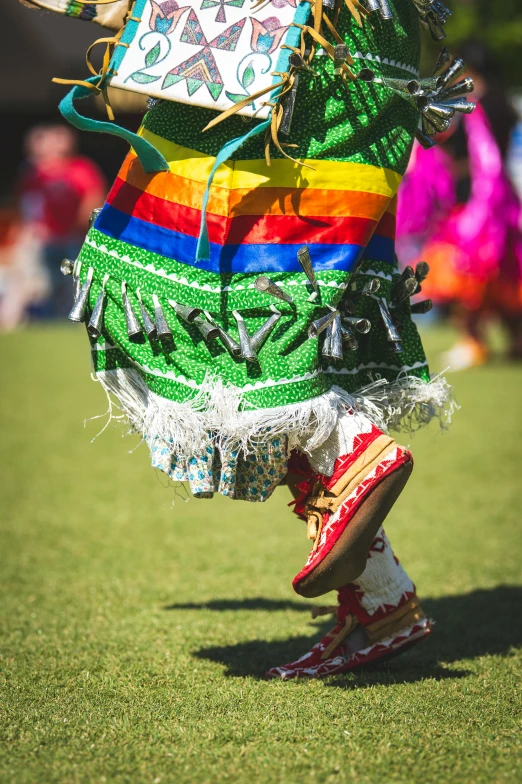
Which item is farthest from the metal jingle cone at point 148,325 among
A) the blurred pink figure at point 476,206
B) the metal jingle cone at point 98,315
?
the blurred pink figure at point 476,206

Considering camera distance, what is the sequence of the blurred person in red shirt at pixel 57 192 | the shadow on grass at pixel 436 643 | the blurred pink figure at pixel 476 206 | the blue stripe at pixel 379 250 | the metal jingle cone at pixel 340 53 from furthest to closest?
the blurred person in red shirt at pixel 57 192, the blurred pink figure at pixel 476 206, the shadow on grass at pixel 436 643, the blue stripe at pixel 379 250, the metal jingle cone at pixel 340 53

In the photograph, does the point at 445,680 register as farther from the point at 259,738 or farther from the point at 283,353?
the point at 283,353

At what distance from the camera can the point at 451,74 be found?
6.51ft

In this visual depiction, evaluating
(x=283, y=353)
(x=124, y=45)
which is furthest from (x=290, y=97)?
(x=283, y=353)

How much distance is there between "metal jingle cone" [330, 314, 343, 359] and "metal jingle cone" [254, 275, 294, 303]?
106 mm

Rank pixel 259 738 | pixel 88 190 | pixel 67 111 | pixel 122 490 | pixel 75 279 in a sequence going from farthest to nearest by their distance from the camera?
pixel 88 190
pixel 122 490
pixel 75 279
pixel 67 111
pixel 259 738

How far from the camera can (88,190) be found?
10.5 metres

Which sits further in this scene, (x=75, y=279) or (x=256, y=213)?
(x=75, y=279)

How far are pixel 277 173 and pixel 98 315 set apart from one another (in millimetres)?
468

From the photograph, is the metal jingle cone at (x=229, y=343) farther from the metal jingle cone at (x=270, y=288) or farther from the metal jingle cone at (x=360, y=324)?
the metal jingle cone at (x=360, y=324)

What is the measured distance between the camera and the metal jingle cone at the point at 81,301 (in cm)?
197

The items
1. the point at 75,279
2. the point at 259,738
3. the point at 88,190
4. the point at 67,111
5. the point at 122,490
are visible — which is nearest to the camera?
the point at 259,738

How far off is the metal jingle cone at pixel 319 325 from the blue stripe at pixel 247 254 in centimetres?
10

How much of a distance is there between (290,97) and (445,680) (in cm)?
131
